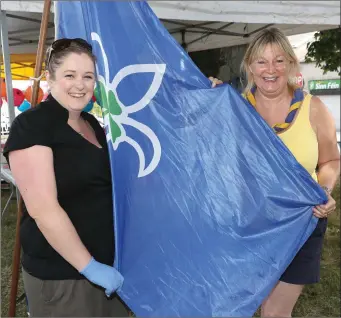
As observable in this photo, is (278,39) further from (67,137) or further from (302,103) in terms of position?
(67,137)

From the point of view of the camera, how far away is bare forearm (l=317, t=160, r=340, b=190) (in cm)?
201

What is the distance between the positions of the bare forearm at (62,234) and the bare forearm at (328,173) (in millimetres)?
1119

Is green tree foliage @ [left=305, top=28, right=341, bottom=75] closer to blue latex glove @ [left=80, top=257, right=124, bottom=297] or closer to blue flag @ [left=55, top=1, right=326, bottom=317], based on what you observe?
blue flag @ [left=55, top=1, right=326, bottom=317]

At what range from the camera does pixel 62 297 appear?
60.9 inches

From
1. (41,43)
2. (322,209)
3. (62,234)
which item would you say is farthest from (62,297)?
(41,43)

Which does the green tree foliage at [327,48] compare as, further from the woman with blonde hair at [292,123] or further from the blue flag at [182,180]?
the blue flag at [182,180]

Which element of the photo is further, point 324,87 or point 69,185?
point 324,87

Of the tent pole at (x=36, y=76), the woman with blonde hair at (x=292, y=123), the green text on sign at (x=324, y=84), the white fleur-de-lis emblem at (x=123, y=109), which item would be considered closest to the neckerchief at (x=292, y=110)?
the woman with blonde hair at (x=292, y=123)

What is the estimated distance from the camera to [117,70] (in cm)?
171

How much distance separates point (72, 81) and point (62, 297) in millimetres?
726

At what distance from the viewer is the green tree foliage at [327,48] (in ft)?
21.2

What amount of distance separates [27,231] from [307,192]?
3.53ft

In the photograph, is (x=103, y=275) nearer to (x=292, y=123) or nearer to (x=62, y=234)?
(x=62, y=234)

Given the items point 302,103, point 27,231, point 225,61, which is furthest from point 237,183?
point 225,61
